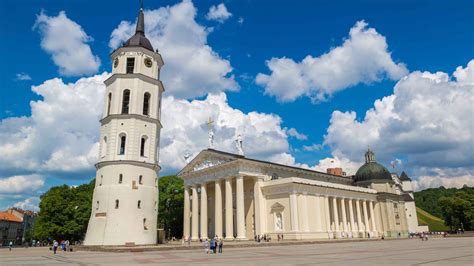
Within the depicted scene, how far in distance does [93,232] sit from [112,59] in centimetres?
1893

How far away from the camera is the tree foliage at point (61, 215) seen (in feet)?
174

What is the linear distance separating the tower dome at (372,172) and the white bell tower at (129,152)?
49.9 meters

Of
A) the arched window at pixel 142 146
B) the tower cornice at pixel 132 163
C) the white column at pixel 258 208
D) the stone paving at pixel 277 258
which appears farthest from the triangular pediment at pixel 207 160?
the stone paving at pixel 277 258

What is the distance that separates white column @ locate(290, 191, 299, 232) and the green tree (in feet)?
86.2

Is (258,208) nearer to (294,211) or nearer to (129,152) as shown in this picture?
(294,211)

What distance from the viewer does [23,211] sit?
138 meters

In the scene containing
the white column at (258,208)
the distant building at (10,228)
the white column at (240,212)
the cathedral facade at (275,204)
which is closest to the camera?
the white column at (240,212)

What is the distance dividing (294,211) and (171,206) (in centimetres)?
2817

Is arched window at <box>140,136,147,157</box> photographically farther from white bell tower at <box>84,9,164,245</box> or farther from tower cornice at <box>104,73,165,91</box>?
tower cornice at <box>104,73,165,91</box>

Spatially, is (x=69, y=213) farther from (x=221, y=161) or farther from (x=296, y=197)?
(x=296, y=197)

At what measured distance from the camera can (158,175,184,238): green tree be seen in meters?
67.3

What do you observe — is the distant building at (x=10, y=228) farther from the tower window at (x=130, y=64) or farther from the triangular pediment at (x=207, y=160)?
the tower window at (x=130, y=64)

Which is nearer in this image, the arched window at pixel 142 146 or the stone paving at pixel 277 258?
the stone paving at pixel 277 258

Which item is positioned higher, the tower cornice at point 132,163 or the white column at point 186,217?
the tower cornice at point 132,163
